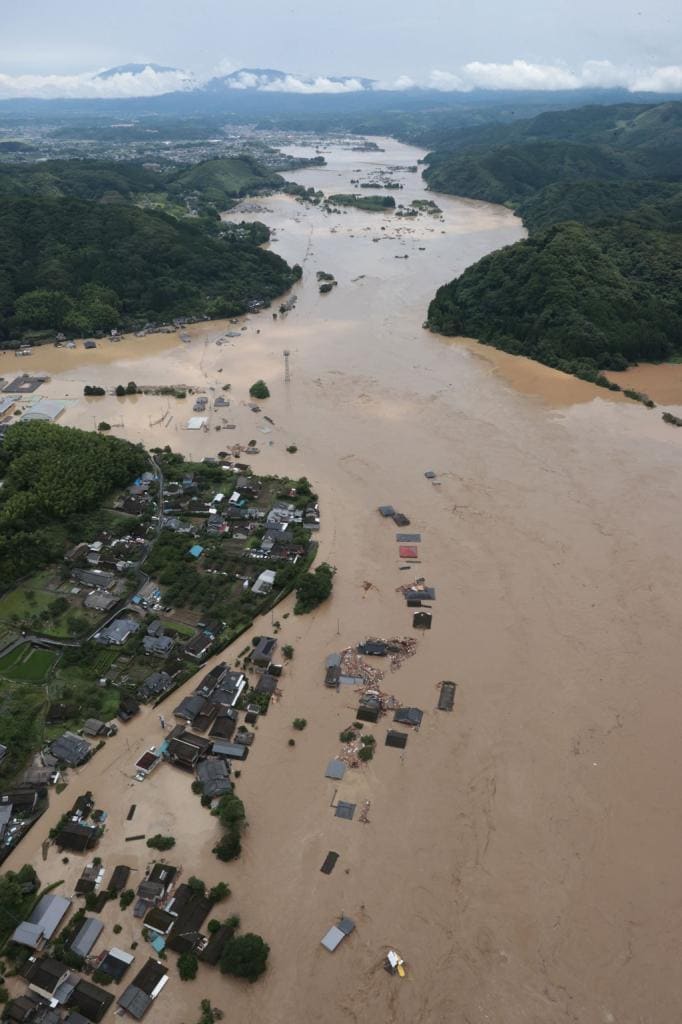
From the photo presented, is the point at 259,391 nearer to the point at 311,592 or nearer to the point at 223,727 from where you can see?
the point at 311,592

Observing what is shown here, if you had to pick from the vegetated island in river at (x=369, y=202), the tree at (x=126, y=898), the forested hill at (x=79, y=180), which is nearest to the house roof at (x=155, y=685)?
the tree at (x=126, y=898)

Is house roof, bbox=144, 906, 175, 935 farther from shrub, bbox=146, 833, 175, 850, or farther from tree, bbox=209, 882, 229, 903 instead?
shrub, bbox=146, 833, 175, 850

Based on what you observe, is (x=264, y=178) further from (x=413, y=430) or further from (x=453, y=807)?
(x=453, y=807)

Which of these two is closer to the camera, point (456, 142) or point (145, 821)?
point (145, 821)

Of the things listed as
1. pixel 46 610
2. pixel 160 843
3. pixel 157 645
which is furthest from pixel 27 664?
pixel 160 843

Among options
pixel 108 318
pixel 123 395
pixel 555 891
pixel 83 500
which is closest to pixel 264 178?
pixel 108 318

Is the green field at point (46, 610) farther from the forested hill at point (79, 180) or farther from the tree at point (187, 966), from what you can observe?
the forested hill at point (79, 180)
